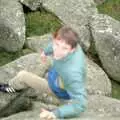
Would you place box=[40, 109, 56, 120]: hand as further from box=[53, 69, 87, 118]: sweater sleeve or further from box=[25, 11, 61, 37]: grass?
box=[25, 11, 61, 37]: grass

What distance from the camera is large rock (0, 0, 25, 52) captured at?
22.4 feet

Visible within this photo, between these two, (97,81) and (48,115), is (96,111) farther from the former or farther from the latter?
(97,81)

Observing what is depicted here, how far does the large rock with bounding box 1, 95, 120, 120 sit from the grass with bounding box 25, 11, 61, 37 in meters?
2.00

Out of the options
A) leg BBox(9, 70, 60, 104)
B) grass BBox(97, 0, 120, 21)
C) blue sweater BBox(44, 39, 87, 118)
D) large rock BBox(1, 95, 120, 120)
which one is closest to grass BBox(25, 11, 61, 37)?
grass BBox(97, 0, 120, 21)

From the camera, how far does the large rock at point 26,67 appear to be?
602 centimetres

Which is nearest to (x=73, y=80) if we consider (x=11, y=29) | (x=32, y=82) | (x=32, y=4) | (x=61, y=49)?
(x=61, y=49)

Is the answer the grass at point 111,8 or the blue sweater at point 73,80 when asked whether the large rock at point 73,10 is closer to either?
the grass at point 111,8

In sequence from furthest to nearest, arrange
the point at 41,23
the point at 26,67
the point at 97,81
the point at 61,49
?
1. the point at 41,23
2. the point at 97,81
3. the point at 26,67
4. the point at 61,49

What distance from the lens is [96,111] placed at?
5277mm

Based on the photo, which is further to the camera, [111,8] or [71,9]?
[111,8]

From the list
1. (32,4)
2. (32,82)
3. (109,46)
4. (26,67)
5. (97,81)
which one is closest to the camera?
(32,82)

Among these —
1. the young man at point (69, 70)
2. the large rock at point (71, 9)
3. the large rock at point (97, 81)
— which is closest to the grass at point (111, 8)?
the large rock at point (71, 9)

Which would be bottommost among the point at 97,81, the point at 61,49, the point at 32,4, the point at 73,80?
the point at 97,81

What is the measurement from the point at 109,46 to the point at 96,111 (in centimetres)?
169
